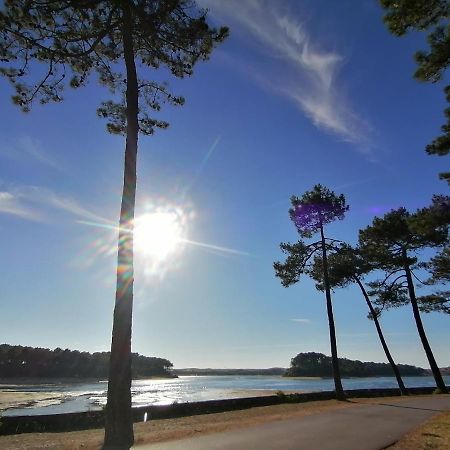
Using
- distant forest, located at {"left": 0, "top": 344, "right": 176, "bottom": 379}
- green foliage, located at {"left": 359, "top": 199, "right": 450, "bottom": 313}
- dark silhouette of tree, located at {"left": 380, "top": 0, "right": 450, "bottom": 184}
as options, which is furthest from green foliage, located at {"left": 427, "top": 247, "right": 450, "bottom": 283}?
distant forest, located at {"left": 0, "top": 344, "right": 176, "bottom": 379}

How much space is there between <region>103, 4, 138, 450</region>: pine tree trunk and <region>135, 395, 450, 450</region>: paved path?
1.09m

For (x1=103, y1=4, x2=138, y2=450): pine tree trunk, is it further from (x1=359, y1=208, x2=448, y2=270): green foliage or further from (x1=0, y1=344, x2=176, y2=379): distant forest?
(x1=0, y1=344, x2=176, y2=379): distant forest

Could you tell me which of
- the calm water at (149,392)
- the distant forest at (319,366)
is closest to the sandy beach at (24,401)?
the calm water at (149,392)

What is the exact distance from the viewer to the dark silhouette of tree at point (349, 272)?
2723 cm

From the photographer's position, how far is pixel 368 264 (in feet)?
96.5

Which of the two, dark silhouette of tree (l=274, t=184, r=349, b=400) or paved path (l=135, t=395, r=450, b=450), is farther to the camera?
dark silhouette of tree (l=274, t=184, r=349, b=400)

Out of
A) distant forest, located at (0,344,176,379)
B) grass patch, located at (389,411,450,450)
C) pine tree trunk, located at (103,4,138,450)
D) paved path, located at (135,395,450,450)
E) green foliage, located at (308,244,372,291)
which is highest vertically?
distant forest, located at (0,344,176,379)

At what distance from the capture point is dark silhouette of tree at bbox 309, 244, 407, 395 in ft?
89.4

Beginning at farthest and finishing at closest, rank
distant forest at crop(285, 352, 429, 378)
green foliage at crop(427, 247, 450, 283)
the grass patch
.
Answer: distant forest at crop(285, 352, 429, 378) < green foliage at crop(427, 247, 450, 283) < the grass patch

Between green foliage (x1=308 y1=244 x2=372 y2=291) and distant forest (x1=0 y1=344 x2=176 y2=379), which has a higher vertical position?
distant forest (x1=0 y1=344 x2=176 y2=379)

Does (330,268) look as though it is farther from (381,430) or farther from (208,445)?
(208,445)

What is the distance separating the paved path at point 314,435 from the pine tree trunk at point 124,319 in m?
1.09

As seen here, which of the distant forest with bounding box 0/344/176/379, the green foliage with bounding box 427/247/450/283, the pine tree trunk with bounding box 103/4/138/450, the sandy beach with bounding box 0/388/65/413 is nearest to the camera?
the pine tree trunk with bounding box 103/4/138/450

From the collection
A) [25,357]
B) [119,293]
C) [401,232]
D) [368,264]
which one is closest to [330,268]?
[368,264]
